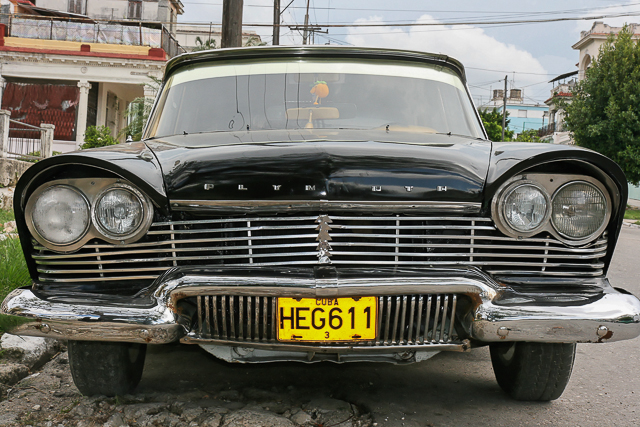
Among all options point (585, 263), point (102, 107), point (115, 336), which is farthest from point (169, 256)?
point (102, 107)

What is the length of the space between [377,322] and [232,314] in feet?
1.58

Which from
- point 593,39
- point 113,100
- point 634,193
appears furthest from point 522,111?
point 113,100

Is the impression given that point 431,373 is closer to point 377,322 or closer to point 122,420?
point 377,322

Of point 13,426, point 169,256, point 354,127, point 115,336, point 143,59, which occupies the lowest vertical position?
point 13,426

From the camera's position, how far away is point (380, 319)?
1.95m

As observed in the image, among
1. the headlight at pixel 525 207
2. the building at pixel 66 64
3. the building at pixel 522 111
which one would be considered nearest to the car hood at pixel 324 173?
the headlight at pixel 525 207

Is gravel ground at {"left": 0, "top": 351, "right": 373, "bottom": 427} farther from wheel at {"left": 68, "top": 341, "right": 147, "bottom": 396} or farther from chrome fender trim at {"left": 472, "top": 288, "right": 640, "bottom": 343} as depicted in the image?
chrome fender trim at {"left": 472, "top": 288, "right": 640, "bottom": 343}

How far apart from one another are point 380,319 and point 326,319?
179mm

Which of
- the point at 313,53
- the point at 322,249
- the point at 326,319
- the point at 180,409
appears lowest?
the point at 180,409

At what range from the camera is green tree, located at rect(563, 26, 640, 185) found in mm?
21969

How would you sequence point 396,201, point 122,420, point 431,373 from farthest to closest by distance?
point 431,373, point 122,420, point 396,201

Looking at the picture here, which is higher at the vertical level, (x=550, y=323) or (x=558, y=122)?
(x=558, y=122)

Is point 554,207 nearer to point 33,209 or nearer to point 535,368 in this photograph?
point 535,368

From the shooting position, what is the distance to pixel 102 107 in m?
24.7
